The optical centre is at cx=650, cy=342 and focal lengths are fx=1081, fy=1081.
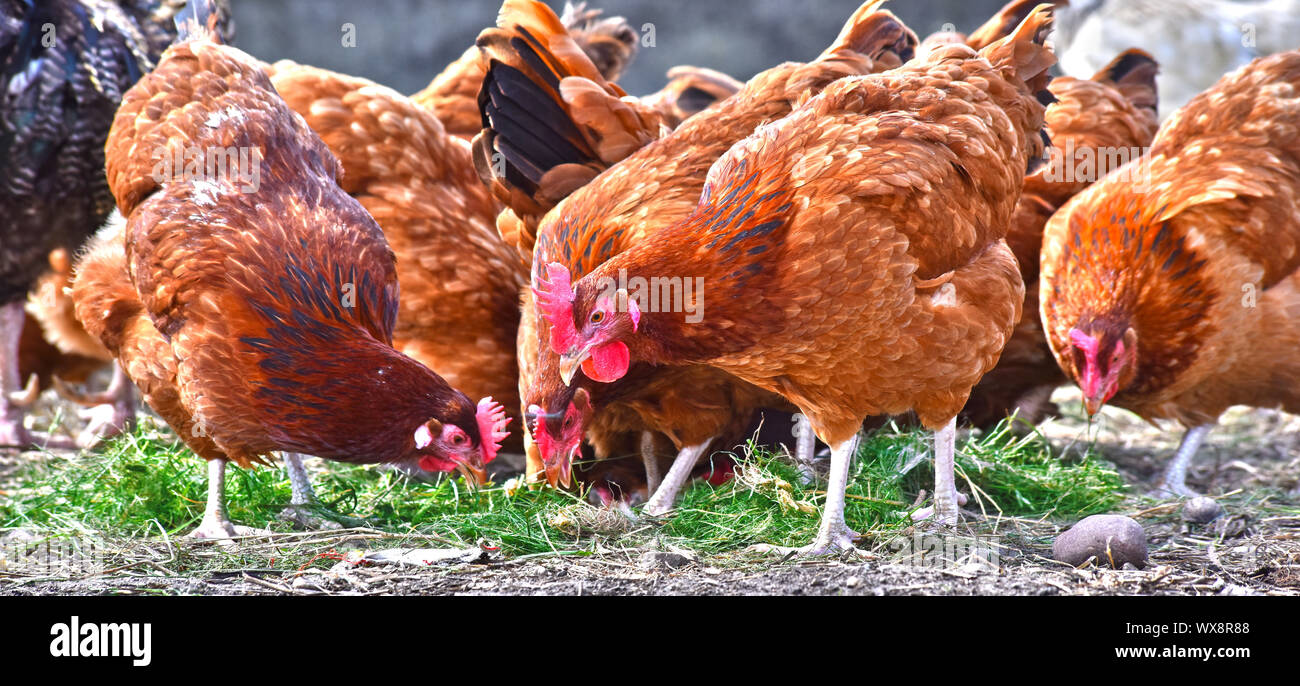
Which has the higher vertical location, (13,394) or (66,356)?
(66,356)

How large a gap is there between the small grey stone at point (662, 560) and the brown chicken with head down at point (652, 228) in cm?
34

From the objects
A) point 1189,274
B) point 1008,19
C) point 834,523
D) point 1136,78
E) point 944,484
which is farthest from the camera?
point 1136,78

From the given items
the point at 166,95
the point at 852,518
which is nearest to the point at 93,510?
the point at 166,95

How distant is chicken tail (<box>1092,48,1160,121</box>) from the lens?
4391mm

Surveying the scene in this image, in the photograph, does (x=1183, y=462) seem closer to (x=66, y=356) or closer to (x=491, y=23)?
(x=66, y=356)

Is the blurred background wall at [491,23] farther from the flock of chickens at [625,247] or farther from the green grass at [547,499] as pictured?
the green grass at [547,499]

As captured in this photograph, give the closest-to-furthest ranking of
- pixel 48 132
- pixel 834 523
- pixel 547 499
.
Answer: pixel 834 523 → pixel 547 499 → pixel 48 132

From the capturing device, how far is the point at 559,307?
2.49m

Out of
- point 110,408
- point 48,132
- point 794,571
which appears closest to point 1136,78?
point 794,571

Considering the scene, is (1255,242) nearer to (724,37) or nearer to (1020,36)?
(1020,36)

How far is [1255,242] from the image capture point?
349cm

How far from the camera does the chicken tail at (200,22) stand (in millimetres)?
3609

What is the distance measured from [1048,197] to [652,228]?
6.27 ft

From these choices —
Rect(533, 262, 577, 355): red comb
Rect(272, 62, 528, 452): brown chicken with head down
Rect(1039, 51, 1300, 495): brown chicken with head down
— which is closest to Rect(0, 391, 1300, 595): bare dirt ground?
Rect(1039, 51, 1300, 495): brown chicken with head down
